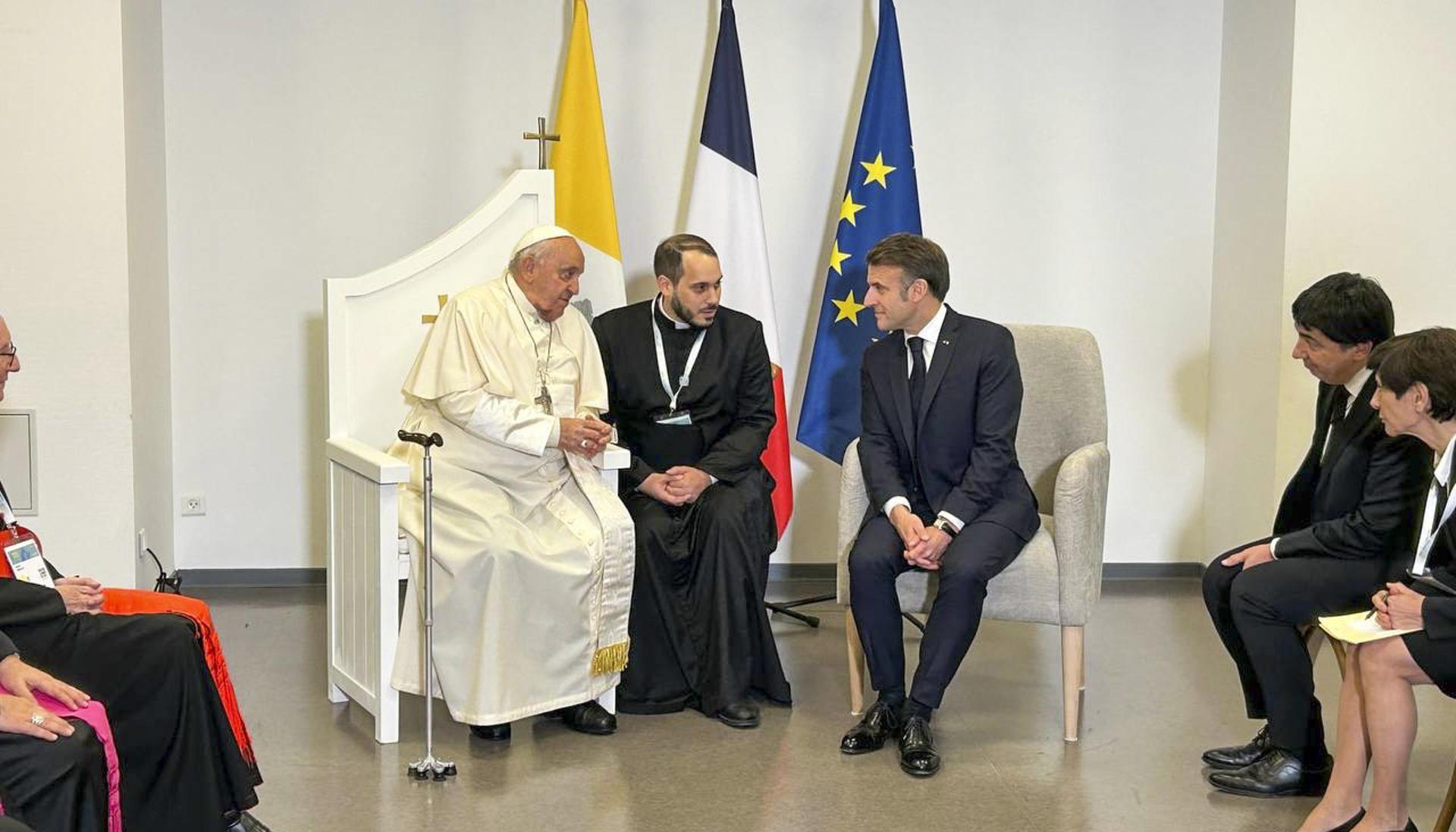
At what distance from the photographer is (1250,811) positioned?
358cm

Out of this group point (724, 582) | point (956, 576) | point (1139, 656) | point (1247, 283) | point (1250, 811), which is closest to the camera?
point (1250, 811)

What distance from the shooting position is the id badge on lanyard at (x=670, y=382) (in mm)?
4613

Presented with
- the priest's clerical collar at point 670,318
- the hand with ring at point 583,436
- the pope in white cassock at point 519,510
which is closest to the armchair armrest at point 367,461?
the pope in white cassock at point 519,510

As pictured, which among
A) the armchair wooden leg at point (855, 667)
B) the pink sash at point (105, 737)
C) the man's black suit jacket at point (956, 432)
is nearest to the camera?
the pink sash at point (105, 737)

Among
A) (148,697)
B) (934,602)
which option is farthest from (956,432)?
(148,697)

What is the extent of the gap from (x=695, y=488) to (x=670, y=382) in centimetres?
39

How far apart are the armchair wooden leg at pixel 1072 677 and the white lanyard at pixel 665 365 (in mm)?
1311

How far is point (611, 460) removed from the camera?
430cm

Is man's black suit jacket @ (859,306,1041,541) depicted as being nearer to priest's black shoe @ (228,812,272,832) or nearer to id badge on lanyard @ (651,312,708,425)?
id badge on lanyard @ (651,312,708,425)

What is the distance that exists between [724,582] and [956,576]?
697 mm

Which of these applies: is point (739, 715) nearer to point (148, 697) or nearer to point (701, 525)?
point (701, 525)

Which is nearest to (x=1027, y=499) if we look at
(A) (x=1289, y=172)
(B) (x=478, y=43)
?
(A) (x=1289, y=172)

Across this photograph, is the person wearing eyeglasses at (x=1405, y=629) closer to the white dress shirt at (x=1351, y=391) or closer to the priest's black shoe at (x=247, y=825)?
the white dress shirt at (x=1351, y=391)

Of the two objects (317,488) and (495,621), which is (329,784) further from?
(317,488)
